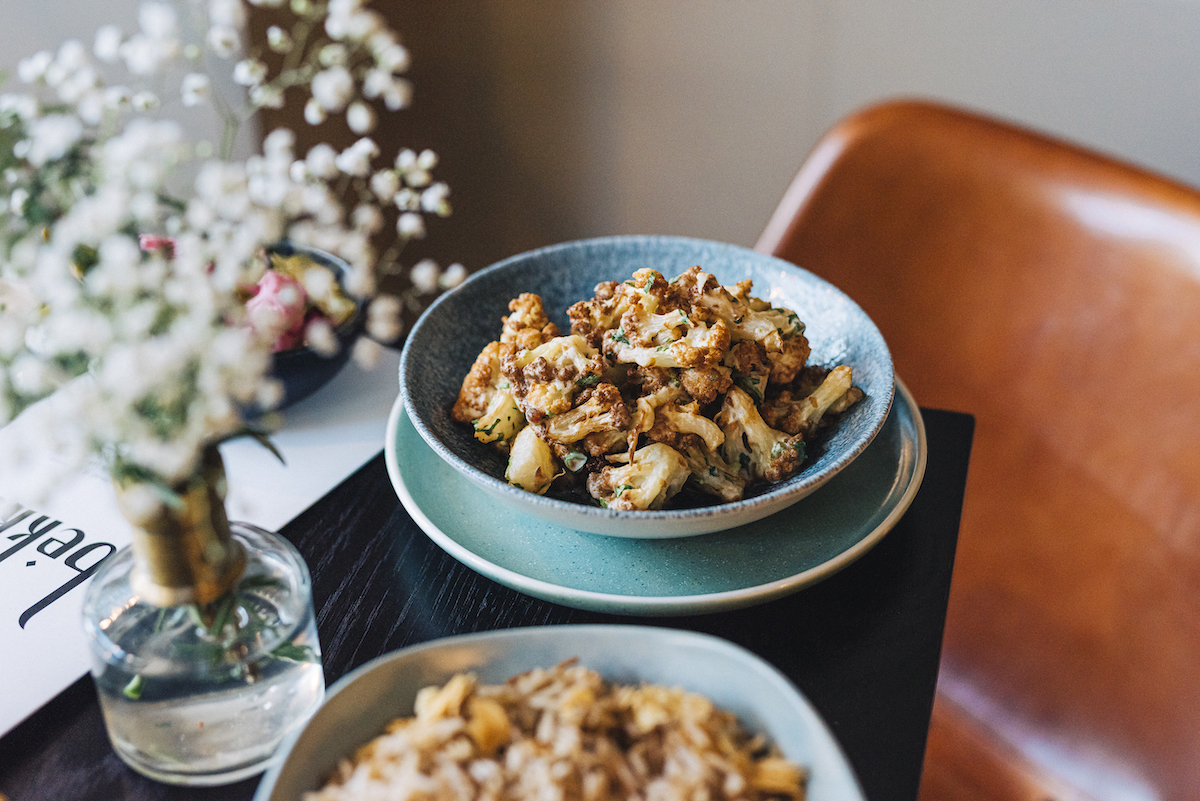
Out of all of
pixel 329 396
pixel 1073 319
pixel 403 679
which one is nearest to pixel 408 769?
pixel 403 679

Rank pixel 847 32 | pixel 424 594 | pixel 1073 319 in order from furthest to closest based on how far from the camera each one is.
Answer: pixel 847 32, pixel 1073 319, pixel 424 594

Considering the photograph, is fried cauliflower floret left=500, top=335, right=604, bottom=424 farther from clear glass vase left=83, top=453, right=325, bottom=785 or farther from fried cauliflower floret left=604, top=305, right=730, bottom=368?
clear glass vase left=83, top=453, right=325, bottom=785

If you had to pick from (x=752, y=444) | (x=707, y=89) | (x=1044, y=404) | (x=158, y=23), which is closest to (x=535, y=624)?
(x=752, y=444)

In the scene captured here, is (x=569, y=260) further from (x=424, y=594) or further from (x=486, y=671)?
(x=486, y=671)

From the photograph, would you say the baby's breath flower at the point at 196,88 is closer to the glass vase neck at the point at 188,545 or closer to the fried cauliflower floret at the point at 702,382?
the glass vase neck at the point at 188,545

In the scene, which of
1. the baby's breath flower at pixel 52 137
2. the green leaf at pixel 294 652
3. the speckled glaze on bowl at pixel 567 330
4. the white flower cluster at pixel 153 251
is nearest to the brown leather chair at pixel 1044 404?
the speckled glaze on bowl at pixel 567 330

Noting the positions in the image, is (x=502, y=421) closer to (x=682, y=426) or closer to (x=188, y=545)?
(x=682, y=426)
